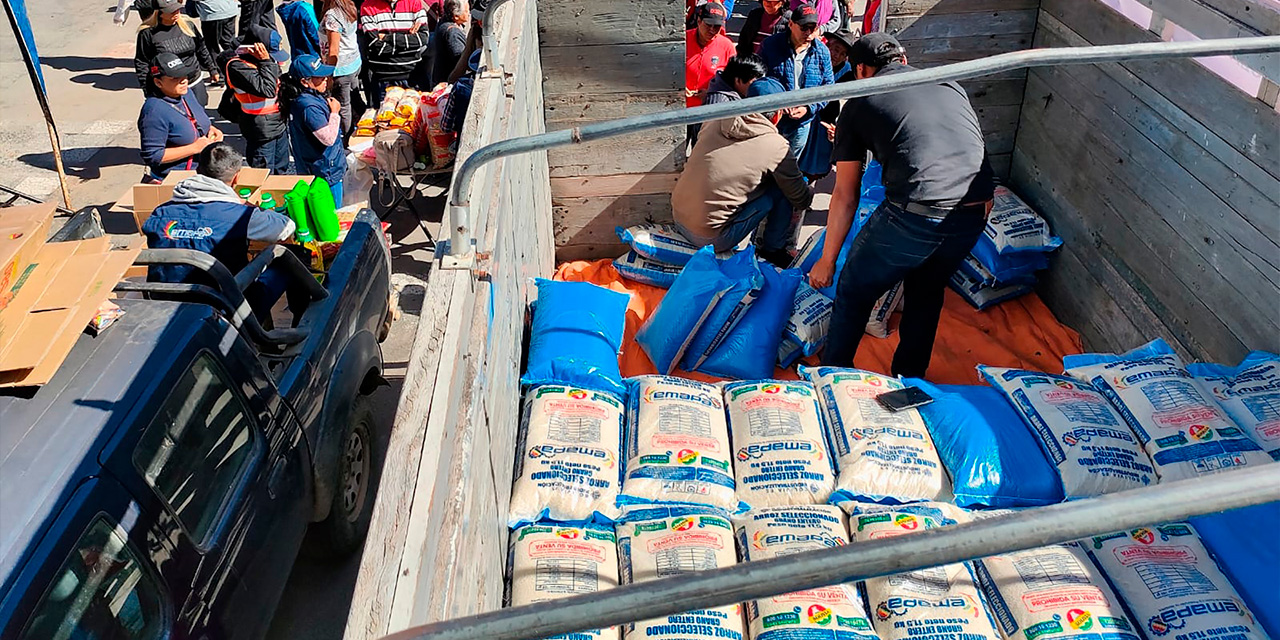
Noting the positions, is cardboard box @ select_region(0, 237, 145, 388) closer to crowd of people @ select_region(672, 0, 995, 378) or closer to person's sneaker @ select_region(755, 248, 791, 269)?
crowd of people @ select_region(672, 0, 995, 378)

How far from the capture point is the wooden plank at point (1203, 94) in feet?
12.2

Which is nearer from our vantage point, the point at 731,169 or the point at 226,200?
the point at 226,200

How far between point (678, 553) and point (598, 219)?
10.0 feet

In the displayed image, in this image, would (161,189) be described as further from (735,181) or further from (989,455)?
(989,455)

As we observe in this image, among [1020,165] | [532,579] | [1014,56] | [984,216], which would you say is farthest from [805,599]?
[1020,165]

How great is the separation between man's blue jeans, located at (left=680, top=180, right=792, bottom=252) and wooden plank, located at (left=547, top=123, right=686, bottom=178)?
46 centimetres

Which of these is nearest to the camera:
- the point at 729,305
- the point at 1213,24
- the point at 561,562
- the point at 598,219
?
the point at 561,562

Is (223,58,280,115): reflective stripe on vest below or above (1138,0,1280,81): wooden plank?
below

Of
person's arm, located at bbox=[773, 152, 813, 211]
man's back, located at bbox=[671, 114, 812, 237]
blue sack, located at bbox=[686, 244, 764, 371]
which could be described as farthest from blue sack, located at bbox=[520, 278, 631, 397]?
person's arm, located at bbox=[773, 152, 813, 211]

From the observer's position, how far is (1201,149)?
4137 mm

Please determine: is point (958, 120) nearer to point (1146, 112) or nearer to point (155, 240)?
point (1146, 112)

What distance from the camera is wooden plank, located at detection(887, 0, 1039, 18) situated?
5441 mm

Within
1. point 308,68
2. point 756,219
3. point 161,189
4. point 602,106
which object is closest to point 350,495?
point 161,189

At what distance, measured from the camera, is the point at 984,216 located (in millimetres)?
4227
